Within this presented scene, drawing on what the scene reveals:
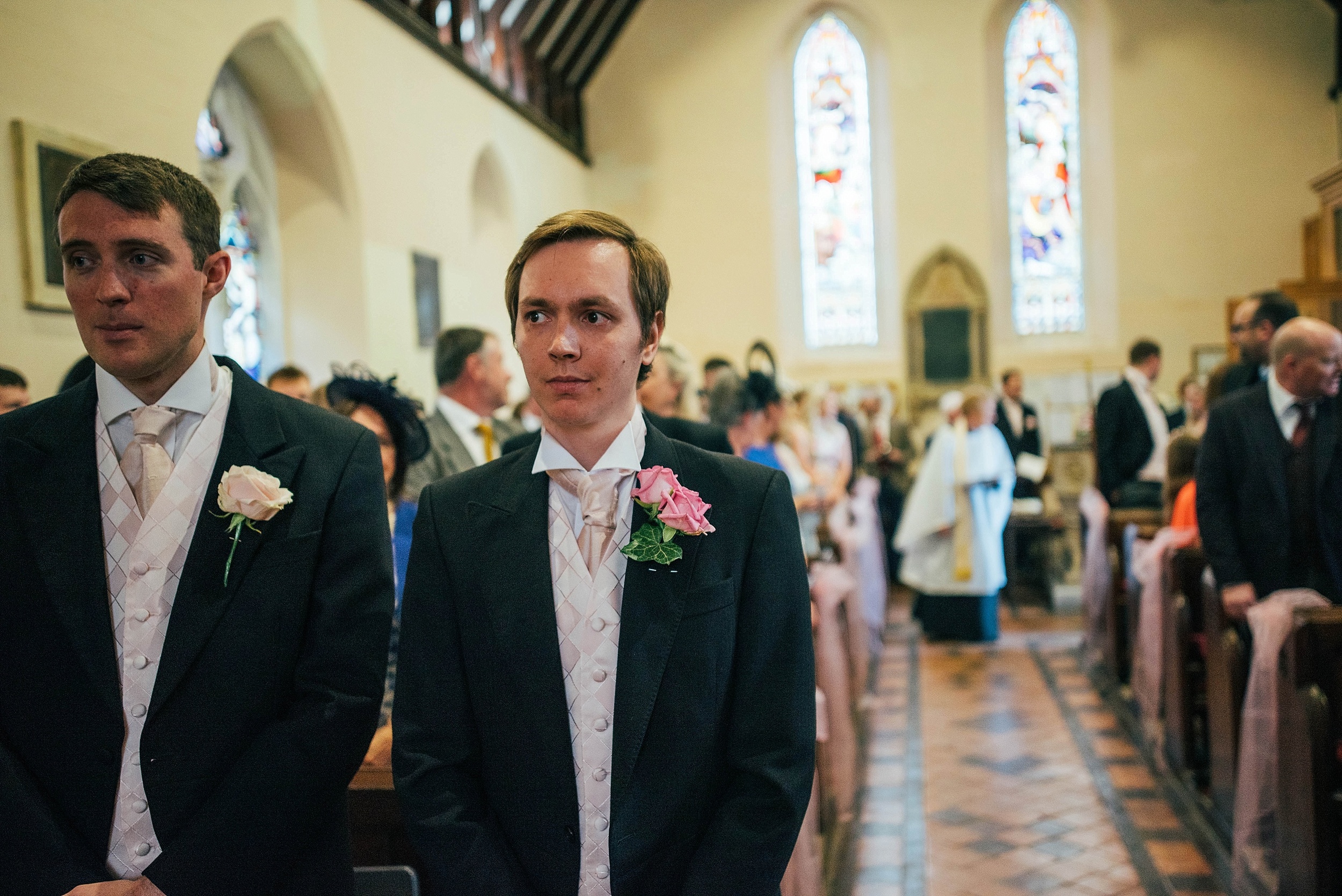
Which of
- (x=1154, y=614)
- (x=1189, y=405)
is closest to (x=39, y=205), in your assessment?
(x=1154, y=614)

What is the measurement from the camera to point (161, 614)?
1451 millimetres

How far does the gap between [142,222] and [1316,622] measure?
277cm

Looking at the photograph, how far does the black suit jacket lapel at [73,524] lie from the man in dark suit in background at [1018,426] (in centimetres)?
842

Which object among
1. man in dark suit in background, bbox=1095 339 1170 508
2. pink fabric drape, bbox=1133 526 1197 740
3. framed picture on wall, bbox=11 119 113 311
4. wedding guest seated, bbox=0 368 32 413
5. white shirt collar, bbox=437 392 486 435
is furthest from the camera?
man in dark suit in background, bbox=1095 339 1170 508

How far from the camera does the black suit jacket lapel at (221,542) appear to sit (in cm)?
142

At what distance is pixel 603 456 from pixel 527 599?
21 cm

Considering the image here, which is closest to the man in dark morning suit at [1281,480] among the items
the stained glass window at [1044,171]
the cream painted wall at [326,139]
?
the cream painted wall at [326,139]

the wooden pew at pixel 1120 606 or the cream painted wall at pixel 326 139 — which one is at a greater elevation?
the cream painted wall at pixel 326 139

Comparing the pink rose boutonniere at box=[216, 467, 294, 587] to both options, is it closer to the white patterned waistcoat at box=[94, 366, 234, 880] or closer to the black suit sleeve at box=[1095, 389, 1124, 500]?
the white patterned waistcoat at box=[94, 366, 234, 880]

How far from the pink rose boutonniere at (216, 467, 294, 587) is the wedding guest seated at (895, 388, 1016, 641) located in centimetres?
589

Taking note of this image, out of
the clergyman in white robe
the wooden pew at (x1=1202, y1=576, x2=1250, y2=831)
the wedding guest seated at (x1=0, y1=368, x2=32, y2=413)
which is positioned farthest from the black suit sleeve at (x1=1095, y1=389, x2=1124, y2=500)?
the wedding guest seated at (x1=0, y1=368, x2=32, y2=413)

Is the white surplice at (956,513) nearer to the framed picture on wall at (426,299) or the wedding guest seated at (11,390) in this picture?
the framed picture on wall at (426,299)

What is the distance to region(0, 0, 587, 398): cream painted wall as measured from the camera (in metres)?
4.34

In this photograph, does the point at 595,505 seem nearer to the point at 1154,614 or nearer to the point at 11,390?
the point at 11,390
